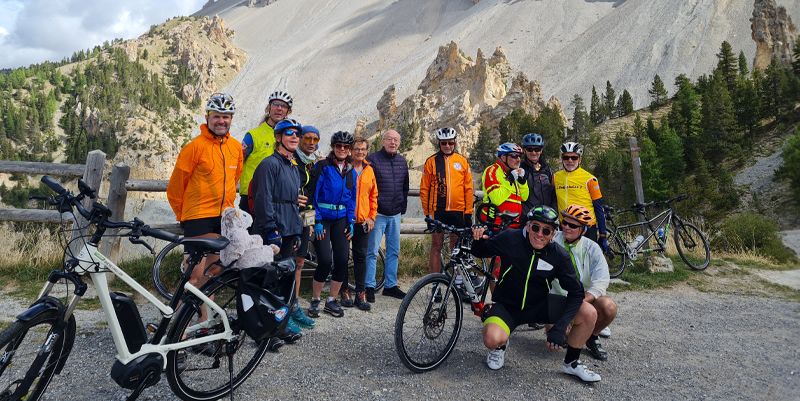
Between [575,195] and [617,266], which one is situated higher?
[575,195]

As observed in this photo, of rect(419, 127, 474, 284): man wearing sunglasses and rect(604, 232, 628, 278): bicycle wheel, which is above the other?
rect(419, 127, 474, 284): man wearing sunglasses

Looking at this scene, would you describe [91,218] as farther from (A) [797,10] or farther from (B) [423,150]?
(A) [797,10]

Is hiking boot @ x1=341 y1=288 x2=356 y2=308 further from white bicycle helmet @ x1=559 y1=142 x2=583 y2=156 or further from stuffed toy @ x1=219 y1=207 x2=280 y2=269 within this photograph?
white bicycle helmet @ x1=559 y1=142 x2=583 y2=156

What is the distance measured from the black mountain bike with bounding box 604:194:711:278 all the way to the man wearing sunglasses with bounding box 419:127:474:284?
3.69m

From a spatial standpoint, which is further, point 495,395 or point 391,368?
point 391,368

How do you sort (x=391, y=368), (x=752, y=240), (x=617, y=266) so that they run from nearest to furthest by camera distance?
(x=391, y=368)
(x=617, y=266)
(x=752, y=240)

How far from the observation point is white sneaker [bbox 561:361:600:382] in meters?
3.77

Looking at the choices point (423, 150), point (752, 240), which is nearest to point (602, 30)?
point (423, 150)

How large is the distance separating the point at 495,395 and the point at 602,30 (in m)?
105

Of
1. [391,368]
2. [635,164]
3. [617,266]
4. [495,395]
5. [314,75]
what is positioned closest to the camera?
[495,395]

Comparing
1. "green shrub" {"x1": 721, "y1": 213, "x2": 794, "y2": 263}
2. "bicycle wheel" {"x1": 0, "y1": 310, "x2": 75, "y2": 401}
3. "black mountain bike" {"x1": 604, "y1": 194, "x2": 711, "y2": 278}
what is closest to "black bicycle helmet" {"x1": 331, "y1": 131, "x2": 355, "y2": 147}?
"bicycle wheel" {"x1": 0, "y1": 310, "x2": 75, "y2": 401}

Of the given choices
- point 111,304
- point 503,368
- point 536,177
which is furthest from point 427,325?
point 536,177

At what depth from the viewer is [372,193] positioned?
543 cm

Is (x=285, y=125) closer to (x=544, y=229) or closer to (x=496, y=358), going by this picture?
(x=544, y=229)
